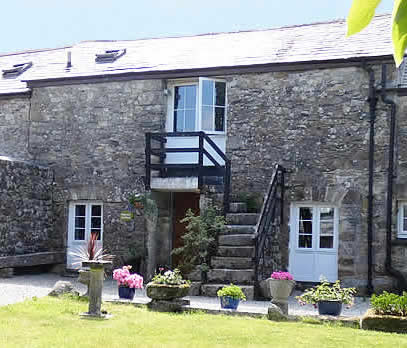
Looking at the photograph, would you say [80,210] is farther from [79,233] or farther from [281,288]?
[281,288]

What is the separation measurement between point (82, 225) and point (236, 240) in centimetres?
484

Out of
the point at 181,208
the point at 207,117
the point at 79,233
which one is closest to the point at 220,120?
the point at 207,117

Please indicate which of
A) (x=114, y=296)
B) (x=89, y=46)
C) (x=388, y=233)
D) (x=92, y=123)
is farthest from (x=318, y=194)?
(x=89, y=46)

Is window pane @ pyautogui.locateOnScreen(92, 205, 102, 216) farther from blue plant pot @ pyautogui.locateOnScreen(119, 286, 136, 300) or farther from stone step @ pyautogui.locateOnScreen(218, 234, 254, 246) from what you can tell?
blue plant pot @ pyautogui.locateOnScreen(119, 286, 136, 300)

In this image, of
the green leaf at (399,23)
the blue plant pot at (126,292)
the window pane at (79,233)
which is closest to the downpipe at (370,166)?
the blue plant pot at (126,292)

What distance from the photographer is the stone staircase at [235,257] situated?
11.5 metres

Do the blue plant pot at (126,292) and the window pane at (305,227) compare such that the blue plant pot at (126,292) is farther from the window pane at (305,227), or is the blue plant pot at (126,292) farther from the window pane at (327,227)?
the window pane at (327,227)

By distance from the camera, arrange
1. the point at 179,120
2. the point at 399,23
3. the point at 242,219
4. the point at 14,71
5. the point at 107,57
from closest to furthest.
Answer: the point at 399,23, the point at 242,219, the point at 179,120, the point at 107,57, the point at 14,71

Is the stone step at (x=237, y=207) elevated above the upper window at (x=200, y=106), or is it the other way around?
the upper window at (x=200, y=106)

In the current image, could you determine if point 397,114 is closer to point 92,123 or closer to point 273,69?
point 273,69

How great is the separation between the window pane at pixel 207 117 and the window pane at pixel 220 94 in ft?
0.86

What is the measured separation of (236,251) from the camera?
39.5ft

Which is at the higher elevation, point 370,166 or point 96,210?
point 370,166

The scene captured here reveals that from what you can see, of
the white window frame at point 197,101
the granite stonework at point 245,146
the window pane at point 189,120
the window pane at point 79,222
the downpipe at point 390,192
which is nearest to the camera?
the downpipe at point 390,192
